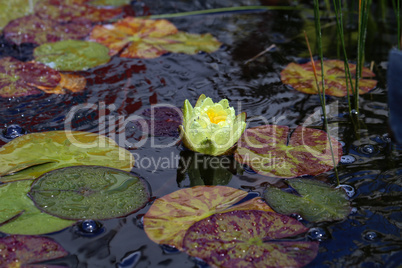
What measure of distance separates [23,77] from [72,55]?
375 mm

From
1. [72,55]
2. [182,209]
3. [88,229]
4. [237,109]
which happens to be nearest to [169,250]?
[182,209]

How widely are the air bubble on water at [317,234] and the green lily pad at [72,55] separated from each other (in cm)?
167

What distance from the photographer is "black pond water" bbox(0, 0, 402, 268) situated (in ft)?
4.78

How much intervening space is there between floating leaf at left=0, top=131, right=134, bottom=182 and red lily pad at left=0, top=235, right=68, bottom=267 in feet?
1.12

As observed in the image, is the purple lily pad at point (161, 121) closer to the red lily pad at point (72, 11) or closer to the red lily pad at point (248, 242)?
the red lily pad at point (248, 242)

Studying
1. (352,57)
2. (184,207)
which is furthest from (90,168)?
(352,57)

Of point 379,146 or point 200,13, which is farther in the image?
point 200,13

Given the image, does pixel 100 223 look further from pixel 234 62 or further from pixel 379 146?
pixel 234 62

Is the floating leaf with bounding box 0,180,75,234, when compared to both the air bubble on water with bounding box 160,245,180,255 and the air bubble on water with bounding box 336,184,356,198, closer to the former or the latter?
the air bubble on water with bounding box 160,245,180,255

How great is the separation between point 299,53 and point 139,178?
1566mm

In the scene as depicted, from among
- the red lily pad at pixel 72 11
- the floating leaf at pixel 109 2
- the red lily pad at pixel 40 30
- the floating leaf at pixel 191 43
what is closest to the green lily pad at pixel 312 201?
the floating leaf at pixel 191 43

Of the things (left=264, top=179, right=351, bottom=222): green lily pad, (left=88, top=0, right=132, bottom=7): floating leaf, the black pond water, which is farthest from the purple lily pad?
(left=88, top=0, right=132, bottom=7): floating leaf

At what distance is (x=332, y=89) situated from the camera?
2.41 meters

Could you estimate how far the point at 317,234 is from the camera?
150 centimetres
